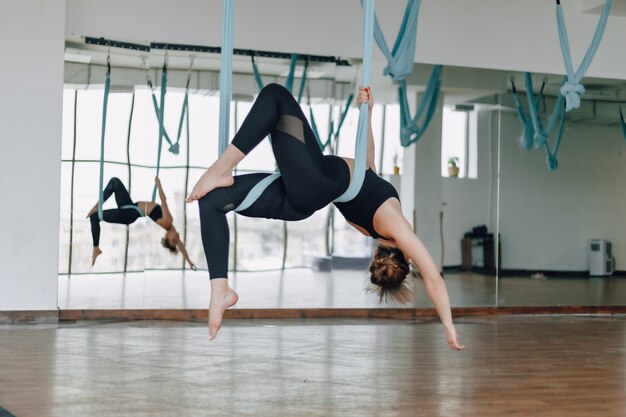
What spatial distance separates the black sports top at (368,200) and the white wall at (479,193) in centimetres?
468

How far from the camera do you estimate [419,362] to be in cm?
489

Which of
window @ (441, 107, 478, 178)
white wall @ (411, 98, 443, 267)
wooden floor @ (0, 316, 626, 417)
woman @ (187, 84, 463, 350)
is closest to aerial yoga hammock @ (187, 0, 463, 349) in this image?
woman @ (187, 84, 463, 350)

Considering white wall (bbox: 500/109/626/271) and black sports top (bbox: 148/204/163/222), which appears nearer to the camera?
black sports top (bbox: 148/204/163/222)

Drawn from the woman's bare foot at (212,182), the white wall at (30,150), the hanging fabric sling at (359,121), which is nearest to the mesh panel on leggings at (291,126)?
the hanging fabric sling at (359,121)

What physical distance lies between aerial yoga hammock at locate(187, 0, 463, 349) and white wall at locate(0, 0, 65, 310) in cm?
314


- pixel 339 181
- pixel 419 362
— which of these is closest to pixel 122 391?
pixel 339 181

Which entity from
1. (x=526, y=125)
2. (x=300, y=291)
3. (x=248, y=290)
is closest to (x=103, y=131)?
(x=248, y=290)

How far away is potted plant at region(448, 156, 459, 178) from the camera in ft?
27.9

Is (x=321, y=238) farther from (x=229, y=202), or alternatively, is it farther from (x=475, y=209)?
(x=229, y=202)

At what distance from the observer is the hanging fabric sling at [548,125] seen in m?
7.82

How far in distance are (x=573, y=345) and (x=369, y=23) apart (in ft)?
10.7

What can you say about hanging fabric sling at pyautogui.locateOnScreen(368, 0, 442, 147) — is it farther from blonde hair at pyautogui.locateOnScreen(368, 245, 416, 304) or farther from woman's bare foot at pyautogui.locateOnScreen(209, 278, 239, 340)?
woman's bare foot at pyautogui.locateOnScreen(209, 278, 239, 340)

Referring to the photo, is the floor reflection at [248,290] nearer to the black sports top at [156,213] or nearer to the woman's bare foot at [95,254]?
the woman's bare foot at [95,254]

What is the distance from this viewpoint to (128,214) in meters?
6.69
